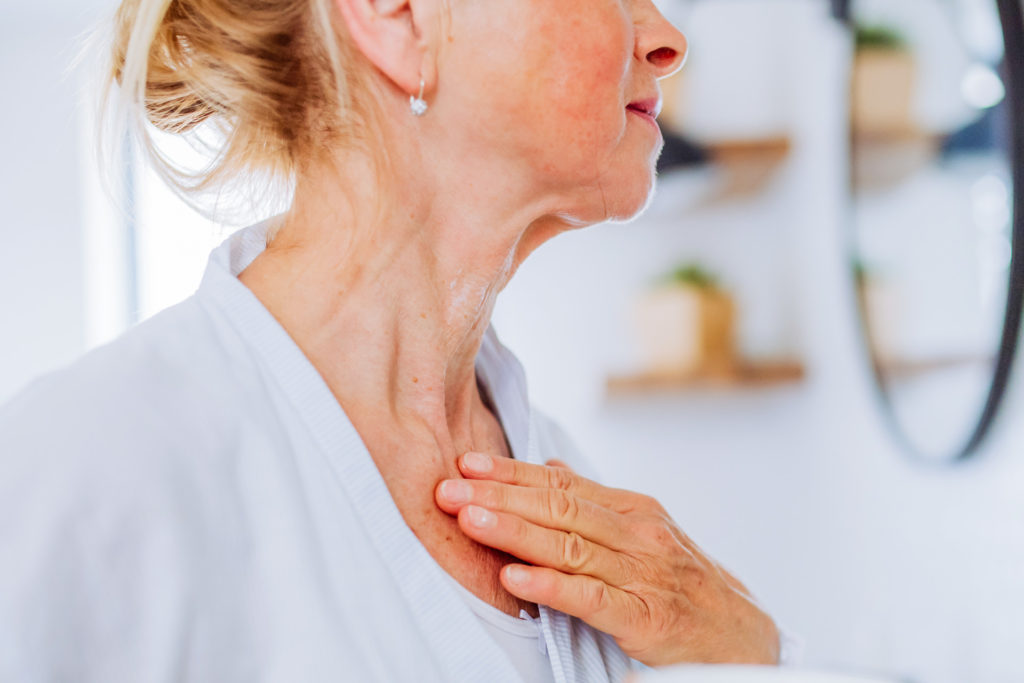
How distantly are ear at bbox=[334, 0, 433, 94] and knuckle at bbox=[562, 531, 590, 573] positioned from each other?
1.13ft

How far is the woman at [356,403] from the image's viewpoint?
0.49 meters

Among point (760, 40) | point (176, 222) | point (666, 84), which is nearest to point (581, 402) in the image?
point (666, 84)

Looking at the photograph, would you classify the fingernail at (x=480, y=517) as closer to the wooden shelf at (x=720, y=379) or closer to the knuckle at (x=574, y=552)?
the knuckle at (x=574, y=552)

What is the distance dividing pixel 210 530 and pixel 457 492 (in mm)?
184

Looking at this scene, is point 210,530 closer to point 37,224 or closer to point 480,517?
point 480,517

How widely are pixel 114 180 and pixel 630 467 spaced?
4.75 ft

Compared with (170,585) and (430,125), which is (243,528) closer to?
(170,585)

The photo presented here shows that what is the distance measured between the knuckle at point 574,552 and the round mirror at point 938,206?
554 mm

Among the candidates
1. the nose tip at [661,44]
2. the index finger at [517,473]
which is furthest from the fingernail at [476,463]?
the nose tip at [661,44]

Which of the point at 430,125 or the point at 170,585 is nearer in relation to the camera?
the point at 170,585

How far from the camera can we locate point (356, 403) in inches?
25.0

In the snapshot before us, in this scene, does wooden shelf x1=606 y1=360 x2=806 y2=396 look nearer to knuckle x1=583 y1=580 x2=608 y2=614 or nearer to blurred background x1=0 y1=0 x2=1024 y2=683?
blurred background x1=0 y1=0 x2=1024 y2=683

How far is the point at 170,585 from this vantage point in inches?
19.1

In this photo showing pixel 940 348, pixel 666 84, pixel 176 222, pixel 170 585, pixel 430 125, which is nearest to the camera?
pixel 170 585
